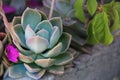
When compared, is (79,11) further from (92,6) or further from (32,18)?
(32,18)

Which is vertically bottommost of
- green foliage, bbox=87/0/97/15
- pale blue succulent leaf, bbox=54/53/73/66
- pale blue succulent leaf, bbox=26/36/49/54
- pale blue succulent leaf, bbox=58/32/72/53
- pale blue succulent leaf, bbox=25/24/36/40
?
pale blue succulent leaf, bbox=54/53/73/66

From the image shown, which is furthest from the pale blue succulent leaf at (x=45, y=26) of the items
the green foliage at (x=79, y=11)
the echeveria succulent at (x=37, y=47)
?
the green foliage at (x=79, y=11)

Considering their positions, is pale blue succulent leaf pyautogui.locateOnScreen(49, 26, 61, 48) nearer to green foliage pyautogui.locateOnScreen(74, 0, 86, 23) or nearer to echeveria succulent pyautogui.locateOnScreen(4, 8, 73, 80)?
echeveria succulent pyautogui.locateOnScreen(4, 8, 73, 80)

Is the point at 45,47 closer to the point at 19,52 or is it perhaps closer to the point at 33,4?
the point at 19,52

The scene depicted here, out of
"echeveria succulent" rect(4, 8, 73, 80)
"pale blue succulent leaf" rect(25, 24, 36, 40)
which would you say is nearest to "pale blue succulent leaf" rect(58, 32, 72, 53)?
"echeveria succulent" rect(4, 8, 73, 80)

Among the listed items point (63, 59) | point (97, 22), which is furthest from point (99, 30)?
point (63, 59)

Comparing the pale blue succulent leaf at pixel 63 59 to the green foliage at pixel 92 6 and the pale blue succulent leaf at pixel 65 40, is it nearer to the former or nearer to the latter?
the pale blue succulent leaf at pixel 65 40
